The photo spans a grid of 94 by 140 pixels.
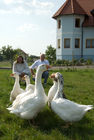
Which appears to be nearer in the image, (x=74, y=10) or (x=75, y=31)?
(x=74, y=10)

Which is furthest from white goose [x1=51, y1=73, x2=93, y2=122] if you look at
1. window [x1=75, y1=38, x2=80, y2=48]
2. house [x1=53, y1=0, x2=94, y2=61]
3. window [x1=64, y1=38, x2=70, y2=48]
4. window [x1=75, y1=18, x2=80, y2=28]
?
window [x1=75, y1=18, x2=80, y2=28]

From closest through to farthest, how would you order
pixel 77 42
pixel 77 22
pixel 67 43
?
pixel 77 22
pixel 67 43
pixel 77 42

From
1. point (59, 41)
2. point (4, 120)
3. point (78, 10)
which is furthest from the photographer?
point (59, 41)

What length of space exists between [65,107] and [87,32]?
26832 mm

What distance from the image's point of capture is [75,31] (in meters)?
28.7

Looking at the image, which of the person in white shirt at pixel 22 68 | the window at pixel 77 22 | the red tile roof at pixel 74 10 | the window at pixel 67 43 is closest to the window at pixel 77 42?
the window at pixel 67 43

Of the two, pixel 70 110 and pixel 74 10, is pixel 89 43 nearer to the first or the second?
pixel 74 10

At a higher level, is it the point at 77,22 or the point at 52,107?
the point at 77,22

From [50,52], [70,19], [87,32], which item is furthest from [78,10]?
[50,52]

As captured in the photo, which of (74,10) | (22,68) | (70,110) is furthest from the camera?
(74,10)

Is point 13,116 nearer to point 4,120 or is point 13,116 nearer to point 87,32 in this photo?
point 4,120

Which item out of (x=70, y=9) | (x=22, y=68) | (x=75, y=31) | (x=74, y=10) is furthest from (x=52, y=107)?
(x=70, y=9)

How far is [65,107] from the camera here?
384 cm

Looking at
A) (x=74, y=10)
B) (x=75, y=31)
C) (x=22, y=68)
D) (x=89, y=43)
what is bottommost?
(x=22, y=68)
